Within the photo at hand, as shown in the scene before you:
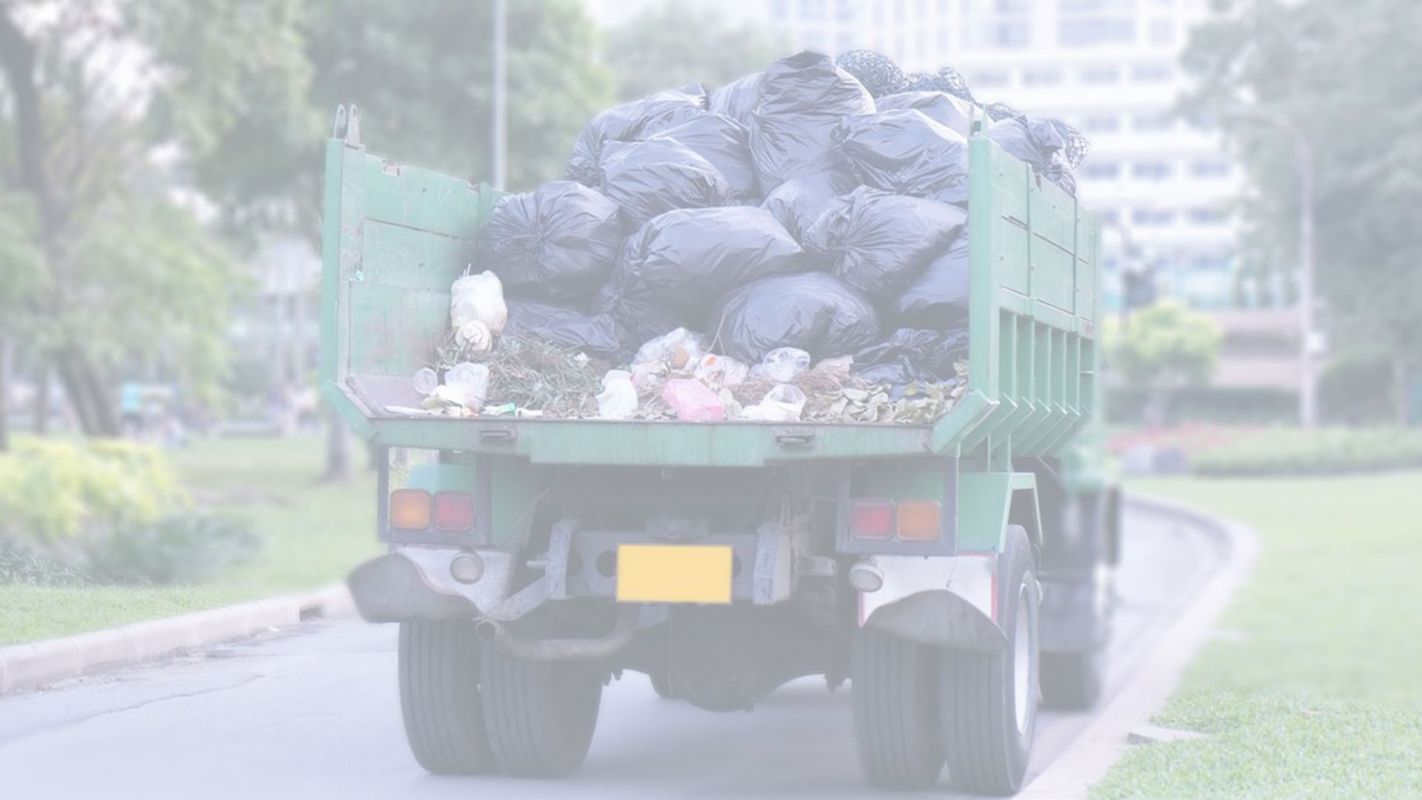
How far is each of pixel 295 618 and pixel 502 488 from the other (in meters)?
0.93

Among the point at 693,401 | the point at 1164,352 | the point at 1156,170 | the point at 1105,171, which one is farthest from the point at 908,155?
the point at 1105,171

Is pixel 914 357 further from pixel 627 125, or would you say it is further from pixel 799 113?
pixel 627 125

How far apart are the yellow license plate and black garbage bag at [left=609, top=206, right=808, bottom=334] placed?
3.24ft

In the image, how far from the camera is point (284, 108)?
22.0 metres

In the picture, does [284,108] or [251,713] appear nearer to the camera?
[251,713]

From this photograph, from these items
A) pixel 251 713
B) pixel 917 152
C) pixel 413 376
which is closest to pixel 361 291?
pixel 413 376

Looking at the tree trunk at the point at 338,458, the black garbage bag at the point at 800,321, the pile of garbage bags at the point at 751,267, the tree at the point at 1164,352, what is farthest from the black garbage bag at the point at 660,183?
the tree at the point at 1164,352

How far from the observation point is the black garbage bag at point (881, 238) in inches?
246

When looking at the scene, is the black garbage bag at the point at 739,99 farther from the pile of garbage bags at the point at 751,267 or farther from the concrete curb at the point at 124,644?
the concrete curb at the point at 124,644

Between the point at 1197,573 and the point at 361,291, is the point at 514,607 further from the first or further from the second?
the point at 1197,573

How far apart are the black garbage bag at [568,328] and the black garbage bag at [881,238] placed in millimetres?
680

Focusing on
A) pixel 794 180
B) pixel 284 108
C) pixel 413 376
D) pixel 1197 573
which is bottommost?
pixel 1197 573

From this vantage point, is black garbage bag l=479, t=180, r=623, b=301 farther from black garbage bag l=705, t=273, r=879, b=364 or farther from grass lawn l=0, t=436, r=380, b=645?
grass lawn l=0, t=436, r=380, b=645

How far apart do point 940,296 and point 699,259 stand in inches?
29.6
